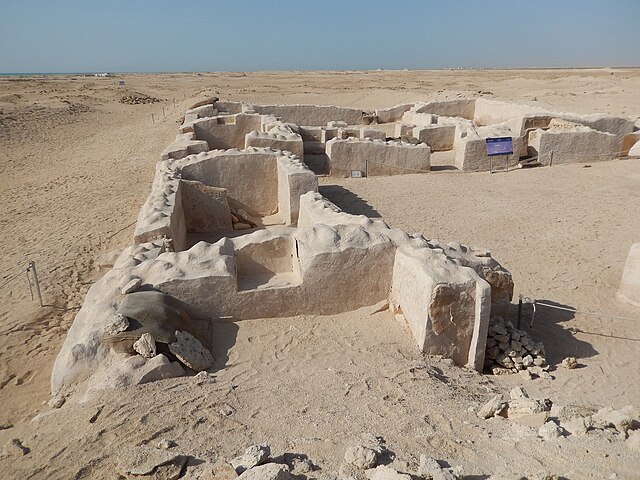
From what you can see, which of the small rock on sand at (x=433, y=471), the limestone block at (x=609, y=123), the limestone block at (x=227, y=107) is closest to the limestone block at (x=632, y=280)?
the small rock on sand at (x=433, y=471)

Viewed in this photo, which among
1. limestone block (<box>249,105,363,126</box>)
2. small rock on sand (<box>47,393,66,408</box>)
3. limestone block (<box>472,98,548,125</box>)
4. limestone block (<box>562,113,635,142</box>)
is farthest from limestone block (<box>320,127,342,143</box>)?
small rock on sand (<box>47,393,66,408</box>)

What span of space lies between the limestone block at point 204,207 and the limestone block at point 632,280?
19.6 ft

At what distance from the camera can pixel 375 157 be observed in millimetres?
12180

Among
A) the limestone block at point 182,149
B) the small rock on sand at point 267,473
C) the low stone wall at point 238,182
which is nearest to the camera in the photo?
the small rock on sand at point 267,473

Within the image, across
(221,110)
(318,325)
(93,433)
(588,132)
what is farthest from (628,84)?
(93,433)

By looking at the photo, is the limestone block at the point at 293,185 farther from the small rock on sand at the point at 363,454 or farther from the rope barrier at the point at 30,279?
the small rock on sand at the point at 363,454

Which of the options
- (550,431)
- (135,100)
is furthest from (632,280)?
(135,100)

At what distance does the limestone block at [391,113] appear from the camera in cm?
2027

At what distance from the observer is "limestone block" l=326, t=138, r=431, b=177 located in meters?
12.0

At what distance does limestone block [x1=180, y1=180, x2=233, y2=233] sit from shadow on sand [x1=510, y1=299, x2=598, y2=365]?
4.88m

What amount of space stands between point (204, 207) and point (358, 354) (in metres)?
4.86

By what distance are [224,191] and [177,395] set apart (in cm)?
521

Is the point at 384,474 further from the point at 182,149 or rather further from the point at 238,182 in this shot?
the point at 182,149

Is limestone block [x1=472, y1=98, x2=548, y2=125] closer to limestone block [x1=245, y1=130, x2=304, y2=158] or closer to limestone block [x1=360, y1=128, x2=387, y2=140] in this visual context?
limestone block [x1=360, y1=128, x2=387, y2=140]
